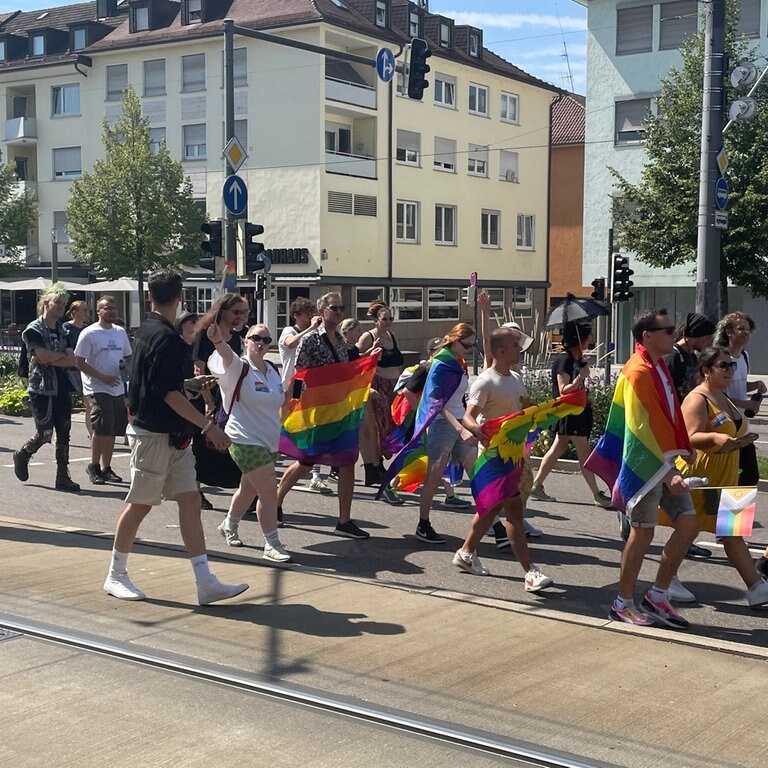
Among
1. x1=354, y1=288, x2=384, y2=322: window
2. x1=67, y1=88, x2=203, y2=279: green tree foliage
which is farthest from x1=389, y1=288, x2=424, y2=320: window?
x1=67, y1=88, x2=203, y2=279: green tree foliage

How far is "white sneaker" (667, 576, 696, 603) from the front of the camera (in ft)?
23.1

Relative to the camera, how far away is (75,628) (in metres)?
6.05

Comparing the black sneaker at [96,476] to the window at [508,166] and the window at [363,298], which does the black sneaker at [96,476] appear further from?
the window at [508,166]

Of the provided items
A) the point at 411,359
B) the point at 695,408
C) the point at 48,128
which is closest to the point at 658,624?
the point at 695,408

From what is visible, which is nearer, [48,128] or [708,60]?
[708,60]

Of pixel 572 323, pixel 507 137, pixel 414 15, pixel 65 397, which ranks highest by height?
pixel 414 15

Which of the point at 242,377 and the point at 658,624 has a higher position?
the point at 242,377

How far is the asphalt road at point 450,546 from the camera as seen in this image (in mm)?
7000

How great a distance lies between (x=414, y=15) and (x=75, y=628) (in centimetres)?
4631

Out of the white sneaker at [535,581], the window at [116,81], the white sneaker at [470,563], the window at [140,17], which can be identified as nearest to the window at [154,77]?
the window at [116,81]

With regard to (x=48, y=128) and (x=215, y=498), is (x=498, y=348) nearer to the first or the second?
(x=215, y=498)

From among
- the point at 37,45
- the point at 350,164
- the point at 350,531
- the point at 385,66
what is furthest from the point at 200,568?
the point at 37,45

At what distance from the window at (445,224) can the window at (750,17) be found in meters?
17.6

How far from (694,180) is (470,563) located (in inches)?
771
